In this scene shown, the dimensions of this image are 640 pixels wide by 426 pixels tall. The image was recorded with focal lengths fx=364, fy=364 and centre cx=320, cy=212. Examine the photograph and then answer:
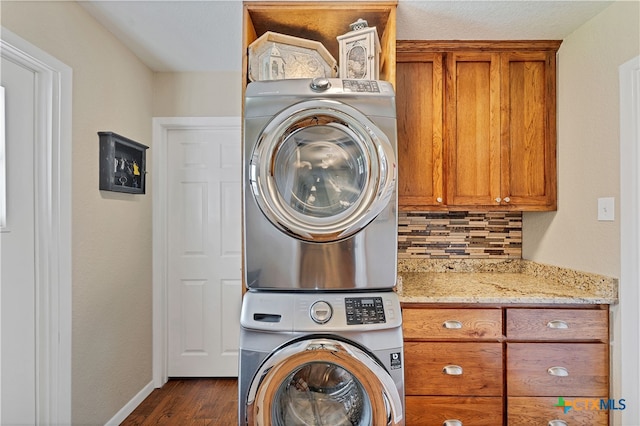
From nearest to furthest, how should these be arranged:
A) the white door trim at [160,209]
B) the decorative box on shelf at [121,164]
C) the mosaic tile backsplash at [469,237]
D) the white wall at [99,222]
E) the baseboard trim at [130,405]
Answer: the white wall at [99,222] → the decorative box on shelf at [121,164] → the baseboard trim at [130,405] → the mosaic tile backsplash at [469,237] → the white door trim at [160,209]

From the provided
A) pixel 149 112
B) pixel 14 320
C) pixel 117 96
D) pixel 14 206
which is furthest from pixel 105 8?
pixel 14 320

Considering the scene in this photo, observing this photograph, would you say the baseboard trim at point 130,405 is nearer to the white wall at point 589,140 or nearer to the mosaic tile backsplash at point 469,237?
the mosaic tile backsplash at point 469,237

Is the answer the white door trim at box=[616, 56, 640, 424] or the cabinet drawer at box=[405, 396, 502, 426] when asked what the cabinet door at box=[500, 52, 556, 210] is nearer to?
the white door trim at box=[616, 56, 640, 424]

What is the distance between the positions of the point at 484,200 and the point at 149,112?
2.41 m

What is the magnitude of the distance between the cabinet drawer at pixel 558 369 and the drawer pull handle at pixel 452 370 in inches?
9.4

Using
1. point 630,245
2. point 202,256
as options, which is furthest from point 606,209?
point 202,256

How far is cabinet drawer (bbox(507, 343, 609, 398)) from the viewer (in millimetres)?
1734

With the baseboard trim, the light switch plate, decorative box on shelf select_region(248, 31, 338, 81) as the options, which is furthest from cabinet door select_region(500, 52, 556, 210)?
the baseboard trim

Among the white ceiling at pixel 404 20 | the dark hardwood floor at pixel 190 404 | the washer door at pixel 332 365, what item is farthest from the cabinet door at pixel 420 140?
the dark hardwood floor at pixel 190 404

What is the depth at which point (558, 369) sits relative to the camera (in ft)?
5.70

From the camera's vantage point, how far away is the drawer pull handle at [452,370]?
1.74 m

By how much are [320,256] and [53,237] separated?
1.30 m

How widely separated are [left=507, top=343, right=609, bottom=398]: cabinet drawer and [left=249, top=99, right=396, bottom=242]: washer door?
1.05 metres

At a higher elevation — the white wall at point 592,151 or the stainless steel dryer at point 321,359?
the white wall at point 592,151
